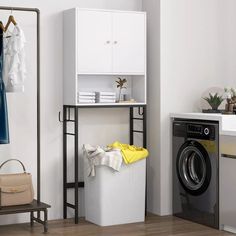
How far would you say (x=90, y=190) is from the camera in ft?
18.9

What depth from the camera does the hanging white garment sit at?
205 inches

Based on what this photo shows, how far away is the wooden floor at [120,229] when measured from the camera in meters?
5.38

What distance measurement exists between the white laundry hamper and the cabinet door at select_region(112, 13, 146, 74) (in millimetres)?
933

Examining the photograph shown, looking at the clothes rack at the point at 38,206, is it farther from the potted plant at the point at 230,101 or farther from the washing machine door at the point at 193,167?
the potted plant at the point at 230,101

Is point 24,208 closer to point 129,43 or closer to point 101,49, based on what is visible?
point 101,49

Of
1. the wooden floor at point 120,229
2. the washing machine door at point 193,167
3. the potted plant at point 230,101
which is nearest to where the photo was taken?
the wooden floor at point 120,229

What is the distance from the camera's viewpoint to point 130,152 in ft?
18.6

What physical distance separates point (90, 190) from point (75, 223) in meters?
0.34

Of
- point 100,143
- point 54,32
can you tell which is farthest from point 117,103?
point 54,32

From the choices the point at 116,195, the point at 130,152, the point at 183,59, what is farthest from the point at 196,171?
the point at 183,59

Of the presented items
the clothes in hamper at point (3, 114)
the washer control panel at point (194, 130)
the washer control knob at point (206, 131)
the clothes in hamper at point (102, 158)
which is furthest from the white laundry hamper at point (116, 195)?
the clothes in hamper at point (3, 114)

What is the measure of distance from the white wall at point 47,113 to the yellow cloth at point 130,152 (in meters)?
0.34

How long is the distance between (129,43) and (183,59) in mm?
629

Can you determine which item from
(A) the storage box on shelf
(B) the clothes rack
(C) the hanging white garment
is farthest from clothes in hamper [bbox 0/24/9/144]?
(A) the storage box on shelf
